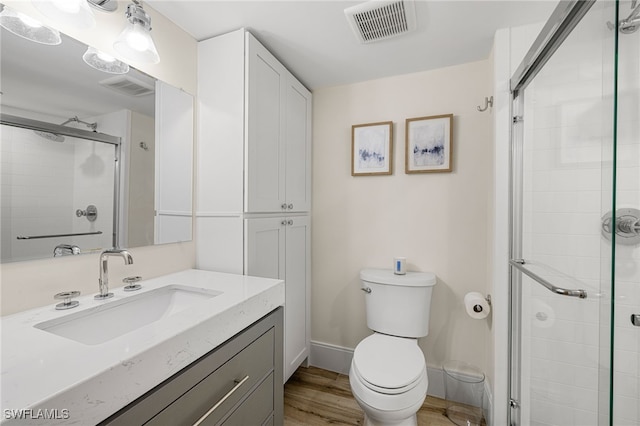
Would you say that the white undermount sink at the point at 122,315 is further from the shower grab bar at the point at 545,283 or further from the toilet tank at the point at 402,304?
the shower grab bar at the point at 545,283

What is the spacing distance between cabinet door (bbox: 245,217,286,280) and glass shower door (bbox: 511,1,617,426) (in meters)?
1.26

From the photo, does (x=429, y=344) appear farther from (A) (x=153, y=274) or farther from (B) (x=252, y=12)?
(B) (x=252, y=12)

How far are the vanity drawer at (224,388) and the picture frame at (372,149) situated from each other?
133 cm

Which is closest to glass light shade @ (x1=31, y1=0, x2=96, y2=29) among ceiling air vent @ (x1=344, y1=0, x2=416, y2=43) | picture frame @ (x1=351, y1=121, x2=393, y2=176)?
ceiling air vent @ (x1=344, y1=0, x2=416, y2=43)

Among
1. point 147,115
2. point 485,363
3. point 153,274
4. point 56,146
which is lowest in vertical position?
point 485,363

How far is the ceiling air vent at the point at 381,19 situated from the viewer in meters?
1.30

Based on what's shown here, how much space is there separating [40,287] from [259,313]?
754 mm

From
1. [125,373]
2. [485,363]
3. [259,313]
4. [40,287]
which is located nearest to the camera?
[125,373]

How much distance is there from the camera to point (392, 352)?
152 centimetres

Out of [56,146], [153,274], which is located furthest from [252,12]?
[153,274]

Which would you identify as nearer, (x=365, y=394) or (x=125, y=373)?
(x=125, y=373)

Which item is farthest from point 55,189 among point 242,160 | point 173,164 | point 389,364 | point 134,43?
point 389,364

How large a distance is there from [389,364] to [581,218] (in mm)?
1017

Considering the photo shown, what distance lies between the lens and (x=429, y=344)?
6.32 feet
